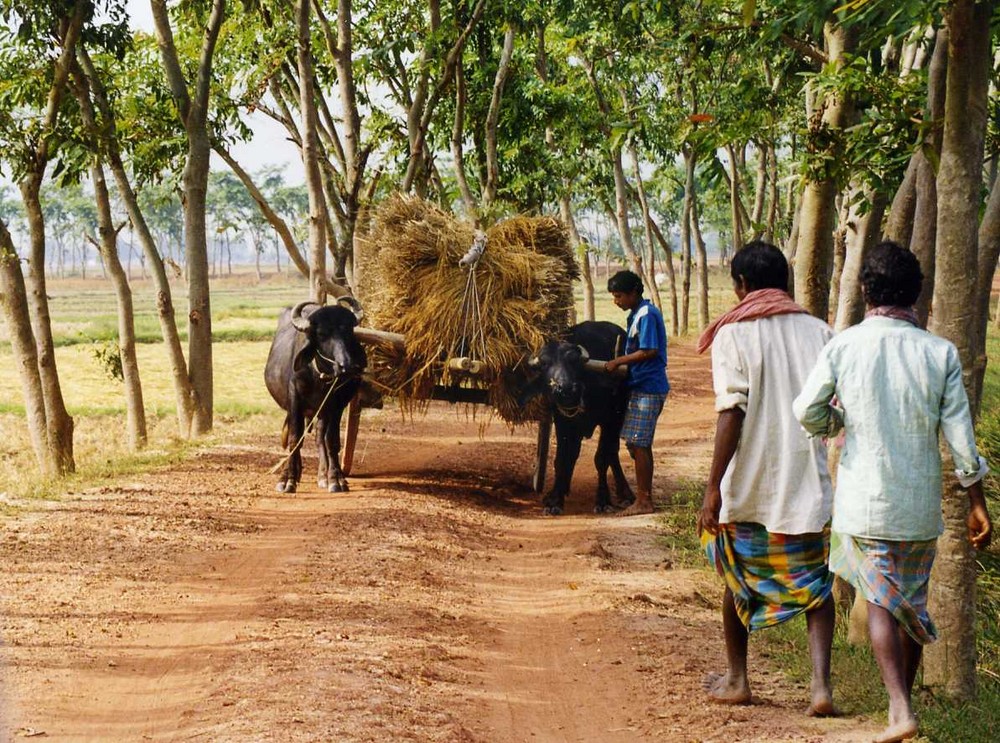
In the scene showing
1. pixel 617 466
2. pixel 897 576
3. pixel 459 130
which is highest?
pixel 459 130

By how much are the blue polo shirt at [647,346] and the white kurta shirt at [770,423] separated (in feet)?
15.2

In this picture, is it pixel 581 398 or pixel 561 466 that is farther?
pixel 561 466

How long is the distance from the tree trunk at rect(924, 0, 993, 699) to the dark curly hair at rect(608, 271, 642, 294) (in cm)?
453

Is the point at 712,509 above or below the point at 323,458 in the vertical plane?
above

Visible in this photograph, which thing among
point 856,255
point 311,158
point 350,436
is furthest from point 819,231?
point 311,158

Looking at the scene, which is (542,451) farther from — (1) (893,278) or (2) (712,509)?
(1) (893,278)

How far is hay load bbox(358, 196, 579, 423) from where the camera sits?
32.6 ft

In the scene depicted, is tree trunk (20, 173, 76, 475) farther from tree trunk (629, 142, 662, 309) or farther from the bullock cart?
tree trunk (629, 142, 662, 309)

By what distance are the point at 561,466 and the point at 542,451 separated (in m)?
0.60

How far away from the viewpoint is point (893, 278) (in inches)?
181

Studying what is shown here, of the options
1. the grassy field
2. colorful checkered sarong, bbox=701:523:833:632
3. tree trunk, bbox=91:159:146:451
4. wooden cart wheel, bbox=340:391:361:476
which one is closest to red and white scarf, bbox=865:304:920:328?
colorful checkered sarong, bbox=701:523:833:632

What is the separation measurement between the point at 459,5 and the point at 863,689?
12.6 metres

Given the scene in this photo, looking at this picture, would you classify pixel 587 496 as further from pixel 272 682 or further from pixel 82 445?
pixel 82 445

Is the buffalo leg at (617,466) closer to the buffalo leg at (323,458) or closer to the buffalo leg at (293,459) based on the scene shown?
the buffalo leg at (323,458)
